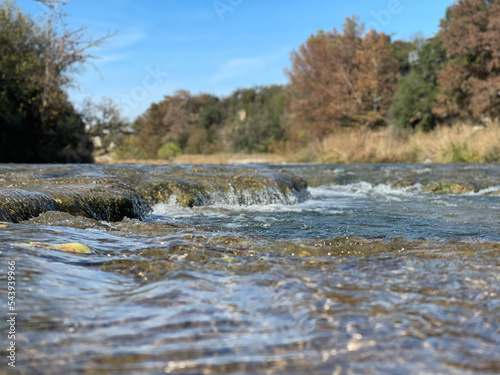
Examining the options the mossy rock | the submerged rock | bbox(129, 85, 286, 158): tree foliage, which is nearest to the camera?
the submerged rock

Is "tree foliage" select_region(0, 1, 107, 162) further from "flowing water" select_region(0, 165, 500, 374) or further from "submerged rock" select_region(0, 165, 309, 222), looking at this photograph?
"flowing water" select_region(0, 165, 500, 374)

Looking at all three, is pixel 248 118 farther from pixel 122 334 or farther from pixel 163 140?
pixel 122 334

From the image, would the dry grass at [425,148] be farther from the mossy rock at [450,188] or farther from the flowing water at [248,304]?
the flowing water at [248,304]

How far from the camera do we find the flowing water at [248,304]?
56.2 inches

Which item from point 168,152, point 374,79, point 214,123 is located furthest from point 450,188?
point 214,123

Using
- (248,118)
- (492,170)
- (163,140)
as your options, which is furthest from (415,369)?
(163,140)

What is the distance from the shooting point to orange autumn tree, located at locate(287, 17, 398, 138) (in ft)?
109

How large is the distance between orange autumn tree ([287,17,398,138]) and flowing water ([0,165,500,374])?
103 feet

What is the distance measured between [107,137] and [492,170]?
991 inches

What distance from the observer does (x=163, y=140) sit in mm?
52125

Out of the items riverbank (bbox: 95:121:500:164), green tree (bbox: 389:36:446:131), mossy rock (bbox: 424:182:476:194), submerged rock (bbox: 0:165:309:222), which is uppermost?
green tree (bbox: 389:36:446:131)

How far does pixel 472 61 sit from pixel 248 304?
29586mm

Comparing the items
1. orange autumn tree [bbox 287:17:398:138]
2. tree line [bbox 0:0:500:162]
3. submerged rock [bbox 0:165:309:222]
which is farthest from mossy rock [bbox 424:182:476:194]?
orange autumn tree [bbox 287:17:398:138]

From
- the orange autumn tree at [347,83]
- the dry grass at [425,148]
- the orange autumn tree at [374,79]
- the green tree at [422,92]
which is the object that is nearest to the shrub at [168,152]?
the orange autumn tree at [347,83]
